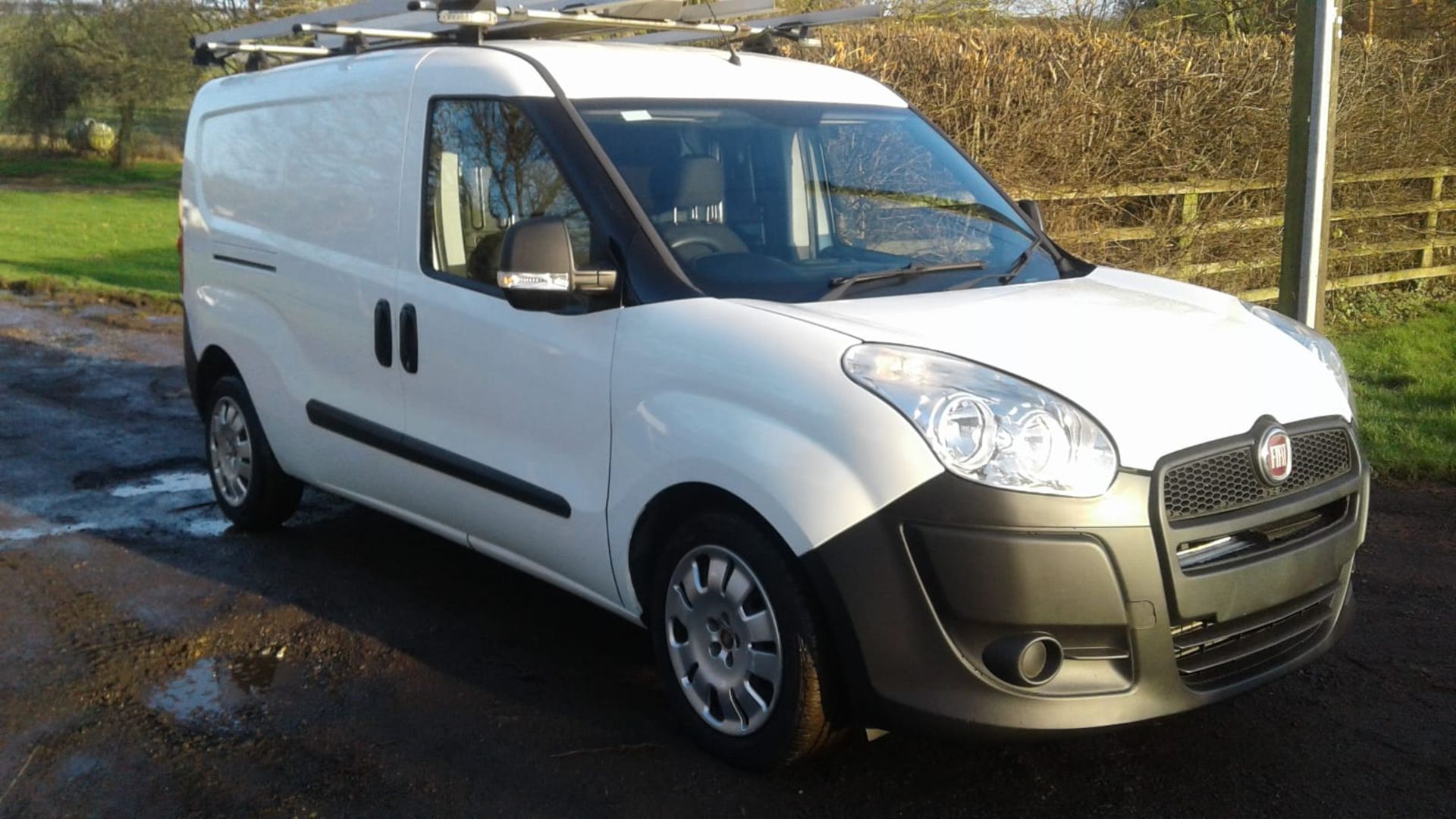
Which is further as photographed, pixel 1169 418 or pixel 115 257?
pixel 115 257

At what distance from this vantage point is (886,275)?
448cm

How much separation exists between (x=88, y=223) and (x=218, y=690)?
22.2 metres

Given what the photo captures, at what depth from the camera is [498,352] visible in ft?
15.4

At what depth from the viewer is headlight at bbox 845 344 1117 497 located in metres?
3.51

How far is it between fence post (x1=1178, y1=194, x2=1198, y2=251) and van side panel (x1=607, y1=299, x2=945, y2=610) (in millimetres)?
8664

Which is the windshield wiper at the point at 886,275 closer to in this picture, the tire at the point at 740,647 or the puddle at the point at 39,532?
the tire at the point at 740,647

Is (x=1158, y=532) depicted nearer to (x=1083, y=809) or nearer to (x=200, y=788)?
(x=1083, y=809)

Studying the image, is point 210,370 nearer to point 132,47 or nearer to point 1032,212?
point 1032,212

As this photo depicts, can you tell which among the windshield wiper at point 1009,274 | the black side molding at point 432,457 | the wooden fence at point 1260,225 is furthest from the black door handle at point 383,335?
the wooden fence at point 1260,225

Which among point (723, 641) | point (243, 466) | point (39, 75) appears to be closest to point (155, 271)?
point (243, 466)

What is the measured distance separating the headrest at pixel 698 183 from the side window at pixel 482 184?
33cm

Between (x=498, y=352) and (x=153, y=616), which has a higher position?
(x=498, y=352)

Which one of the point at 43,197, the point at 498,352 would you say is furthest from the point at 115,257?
the point at 498,352

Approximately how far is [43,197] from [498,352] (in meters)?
29.3
